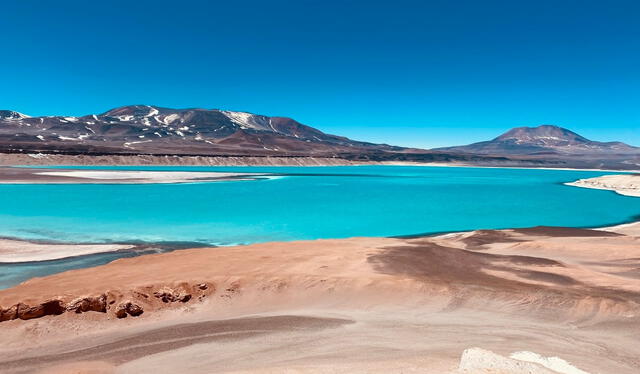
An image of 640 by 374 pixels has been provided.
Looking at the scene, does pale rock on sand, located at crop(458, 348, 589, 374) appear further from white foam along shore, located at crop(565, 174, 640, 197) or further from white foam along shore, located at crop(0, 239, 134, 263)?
white foam along shore, located at crop(565, 174, 640, 197)

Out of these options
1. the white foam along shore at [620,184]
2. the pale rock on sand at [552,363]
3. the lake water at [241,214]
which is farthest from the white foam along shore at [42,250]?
the white foam along shore at [620,184]

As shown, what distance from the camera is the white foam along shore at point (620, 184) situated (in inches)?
3160

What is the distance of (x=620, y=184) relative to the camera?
88.4 meters

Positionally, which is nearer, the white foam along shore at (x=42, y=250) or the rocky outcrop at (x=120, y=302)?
the rocky outcrop at (x=120, y=302)

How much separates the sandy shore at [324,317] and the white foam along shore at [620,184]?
72.6 m

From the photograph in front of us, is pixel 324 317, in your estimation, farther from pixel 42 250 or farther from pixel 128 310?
pixel 42 250

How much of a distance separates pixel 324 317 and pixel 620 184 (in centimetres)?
9559

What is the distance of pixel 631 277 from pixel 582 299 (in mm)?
6049

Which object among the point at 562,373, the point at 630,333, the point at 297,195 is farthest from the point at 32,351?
the point at 297,195

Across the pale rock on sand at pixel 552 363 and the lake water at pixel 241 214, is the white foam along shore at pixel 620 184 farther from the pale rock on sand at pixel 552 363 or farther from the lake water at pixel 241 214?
the pale rock on sand at pixel 552 363

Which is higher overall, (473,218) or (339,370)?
(339,370)

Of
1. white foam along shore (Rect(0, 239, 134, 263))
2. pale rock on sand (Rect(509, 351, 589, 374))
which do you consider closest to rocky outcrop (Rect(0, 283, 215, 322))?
pale rock on sand (Rect(509, 351, 589, 374))

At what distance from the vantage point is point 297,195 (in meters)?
67.9

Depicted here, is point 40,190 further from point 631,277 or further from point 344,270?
point 631,277
